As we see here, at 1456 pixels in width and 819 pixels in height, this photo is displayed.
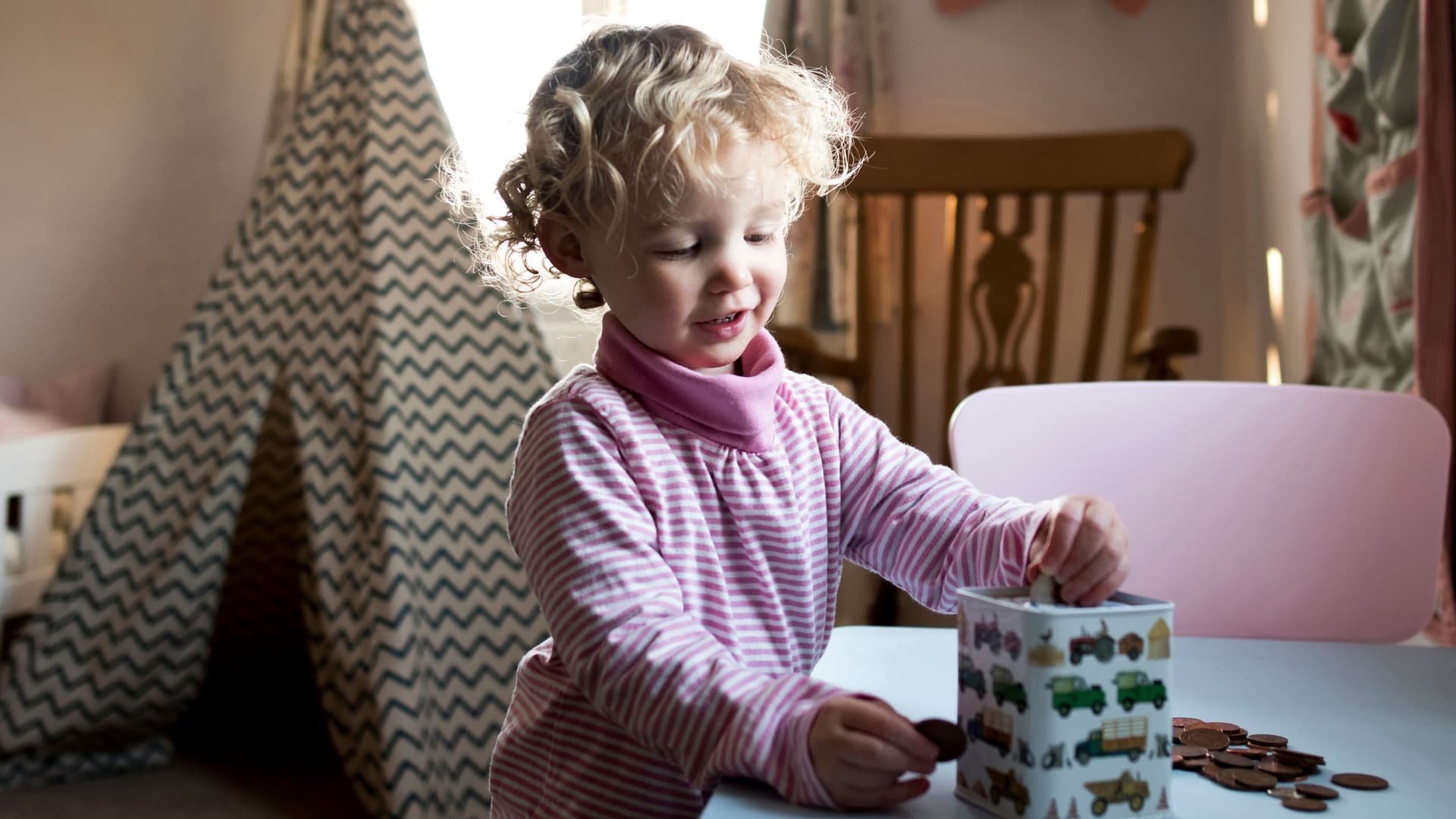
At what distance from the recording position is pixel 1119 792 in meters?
0.46

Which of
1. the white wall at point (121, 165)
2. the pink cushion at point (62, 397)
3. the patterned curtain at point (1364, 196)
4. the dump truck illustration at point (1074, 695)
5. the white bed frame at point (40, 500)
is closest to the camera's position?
the dump truck illustration at point (1074, 695)

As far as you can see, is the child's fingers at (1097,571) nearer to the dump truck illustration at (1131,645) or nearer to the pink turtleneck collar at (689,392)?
the dump truck illustration at (1131,645)

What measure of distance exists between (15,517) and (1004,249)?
178cm

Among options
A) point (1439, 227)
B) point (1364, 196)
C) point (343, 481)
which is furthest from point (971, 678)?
point (343, 481)

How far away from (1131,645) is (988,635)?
5 centimetres

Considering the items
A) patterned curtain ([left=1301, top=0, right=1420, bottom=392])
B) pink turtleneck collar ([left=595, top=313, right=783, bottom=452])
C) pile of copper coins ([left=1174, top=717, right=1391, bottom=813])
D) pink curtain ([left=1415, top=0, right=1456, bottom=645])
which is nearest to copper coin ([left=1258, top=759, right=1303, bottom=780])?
pile of copper coins ([left=1174, top=717, right=1391, bottom=813])

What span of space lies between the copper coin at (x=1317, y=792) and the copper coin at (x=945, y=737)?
0.14 metres

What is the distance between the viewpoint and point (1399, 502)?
101 cm

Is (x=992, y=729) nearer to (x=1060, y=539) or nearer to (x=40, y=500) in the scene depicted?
(x=1060, y=539)

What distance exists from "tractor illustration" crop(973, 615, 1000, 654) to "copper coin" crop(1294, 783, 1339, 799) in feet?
0.46

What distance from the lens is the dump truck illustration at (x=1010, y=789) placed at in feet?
1.49

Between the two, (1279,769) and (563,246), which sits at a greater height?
(563,246)

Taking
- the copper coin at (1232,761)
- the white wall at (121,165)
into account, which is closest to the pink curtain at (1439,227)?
the copper coin at (1232,761)

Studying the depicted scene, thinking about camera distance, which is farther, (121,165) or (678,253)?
(121,165)
